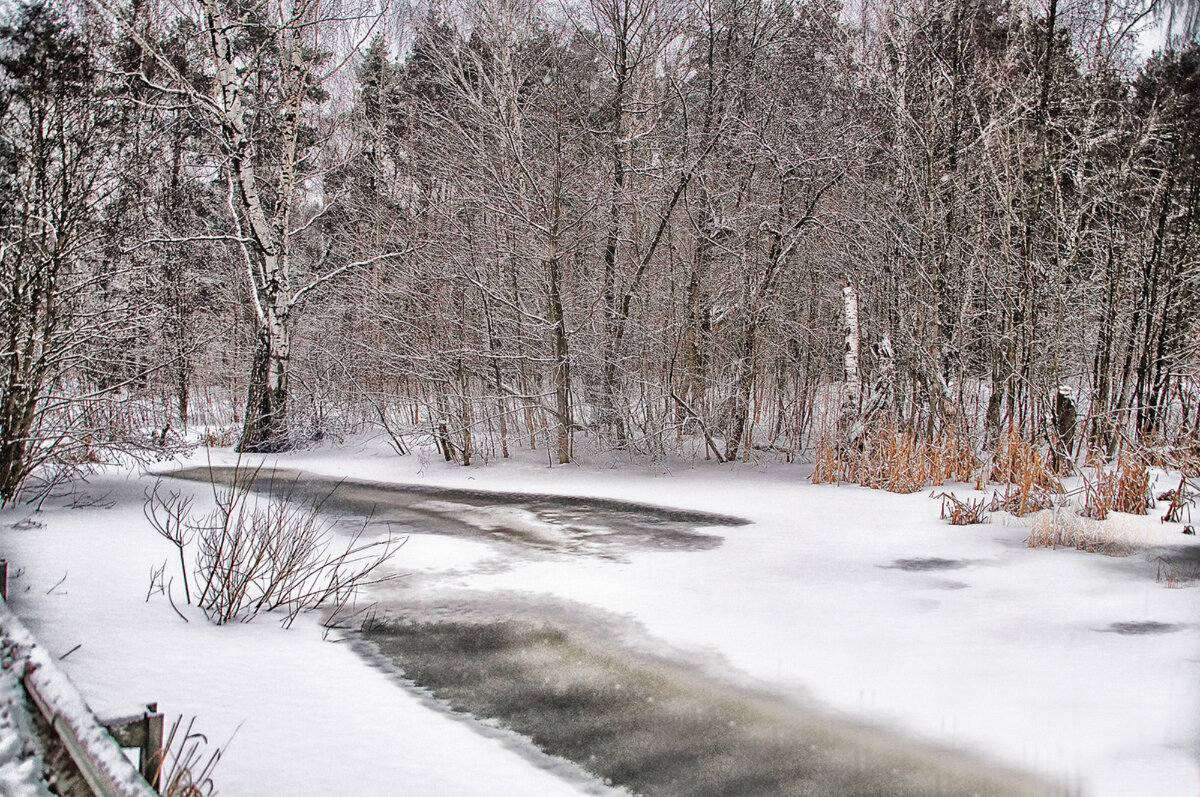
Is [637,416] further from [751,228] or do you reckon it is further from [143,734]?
[143,734]

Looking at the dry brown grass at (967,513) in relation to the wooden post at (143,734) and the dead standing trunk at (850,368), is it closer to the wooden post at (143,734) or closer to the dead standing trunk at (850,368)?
the dead standing trunk at (850,368)

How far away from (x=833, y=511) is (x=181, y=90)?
1192 cm

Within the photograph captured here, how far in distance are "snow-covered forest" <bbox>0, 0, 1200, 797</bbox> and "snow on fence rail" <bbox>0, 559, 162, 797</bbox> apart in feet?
0.09

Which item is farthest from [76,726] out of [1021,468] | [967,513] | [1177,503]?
[1021,468]

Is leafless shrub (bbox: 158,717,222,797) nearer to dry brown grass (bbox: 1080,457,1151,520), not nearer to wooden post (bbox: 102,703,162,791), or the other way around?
wooden post (bbox: 102,703,162,791)

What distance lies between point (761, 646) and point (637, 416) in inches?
337

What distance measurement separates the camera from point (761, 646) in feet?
18.3

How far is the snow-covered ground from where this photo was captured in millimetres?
3934

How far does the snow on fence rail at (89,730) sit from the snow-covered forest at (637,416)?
3 centimetres

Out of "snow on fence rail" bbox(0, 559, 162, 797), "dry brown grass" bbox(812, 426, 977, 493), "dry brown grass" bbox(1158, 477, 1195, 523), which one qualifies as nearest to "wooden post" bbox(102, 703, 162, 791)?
"snow on fence rail" bbox(0, 559, 162, 797)

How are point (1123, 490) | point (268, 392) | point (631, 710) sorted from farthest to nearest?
point (268, 392) → point (1123, 490) → point (631, 710)

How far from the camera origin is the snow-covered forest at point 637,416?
4.36 m

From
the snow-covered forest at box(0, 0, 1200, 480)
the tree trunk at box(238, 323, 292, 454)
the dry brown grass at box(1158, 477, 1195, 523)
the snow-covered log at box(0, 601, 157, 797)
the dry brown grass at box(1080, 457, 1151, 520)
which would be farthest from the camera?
the tree trunk at box(238, 323, 292, 454)

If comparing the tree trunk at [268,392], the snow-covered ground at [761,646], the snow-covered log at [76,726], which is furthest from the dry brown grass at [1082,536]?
the tree trunk at [268,392]
